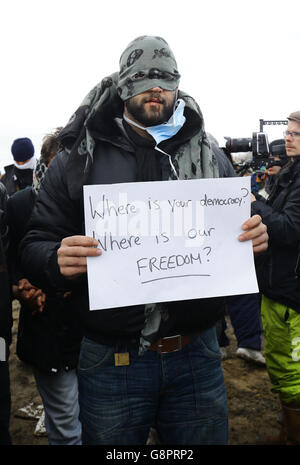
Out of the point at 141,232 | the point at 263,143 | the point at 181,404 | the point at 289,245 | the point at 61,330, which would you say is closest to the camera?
the point at 141,232

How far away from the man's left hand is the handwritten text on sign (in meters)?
0.02

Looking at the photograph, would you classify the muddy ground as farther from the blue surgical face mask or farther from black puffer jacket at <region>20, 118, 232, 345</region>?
the blue surgical face mask

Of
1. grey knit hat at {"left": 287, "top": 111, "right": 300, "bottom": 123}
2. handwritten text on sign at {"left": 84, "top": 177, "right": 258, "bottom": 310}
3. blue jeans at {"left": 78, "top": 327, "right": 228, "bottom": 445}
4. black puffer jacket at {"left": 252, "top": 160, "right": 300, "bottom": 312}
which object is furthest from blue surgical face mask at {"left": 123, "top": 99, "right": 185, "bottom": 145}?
grey knit hat at {"left": 287, "top": 111, "right": 300, "bottom": 123}

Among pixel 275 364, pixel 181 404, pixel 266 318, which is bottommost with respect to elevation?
pixel 275 364

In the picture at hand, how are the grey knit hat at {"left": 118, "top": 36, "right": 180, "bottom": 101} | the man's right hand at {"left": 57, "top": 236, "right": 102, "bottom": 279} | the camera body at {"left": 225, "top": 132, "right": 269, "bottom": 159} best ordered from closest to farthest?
the man's right hand at {"left": 57, "top": 236, "right": 102, "bottom": 279}
the grey knit hat at {"left": 118, "top": 36, "right": 180, "bottom": 101}
the camera body at {"left": 225, "top": 132, "right": 269, "bottom": 159}

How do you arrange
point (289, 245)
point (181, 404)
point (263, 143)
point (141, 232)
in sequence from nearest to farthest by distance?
point (141, 232), point (181, 404), point (289, 245), point (263, 143)

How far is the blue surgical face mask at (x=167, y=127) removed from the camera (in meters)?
1.45

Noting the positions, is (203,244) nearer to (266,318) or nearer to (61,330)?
(61,330)

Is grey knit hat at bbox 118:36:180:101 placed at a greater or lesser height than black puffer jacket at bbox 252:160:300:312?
greater

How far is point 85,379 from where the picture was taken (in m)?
1.45

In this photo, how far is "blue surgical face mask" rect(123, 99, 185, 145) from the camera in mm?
1450

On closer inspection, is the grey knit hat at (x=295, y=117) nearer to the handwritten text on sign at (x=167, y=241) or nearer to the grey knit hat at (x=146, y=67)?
the grey knit hat at (x=146, y=67)

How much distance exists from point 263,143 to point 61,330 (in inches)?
92.4
